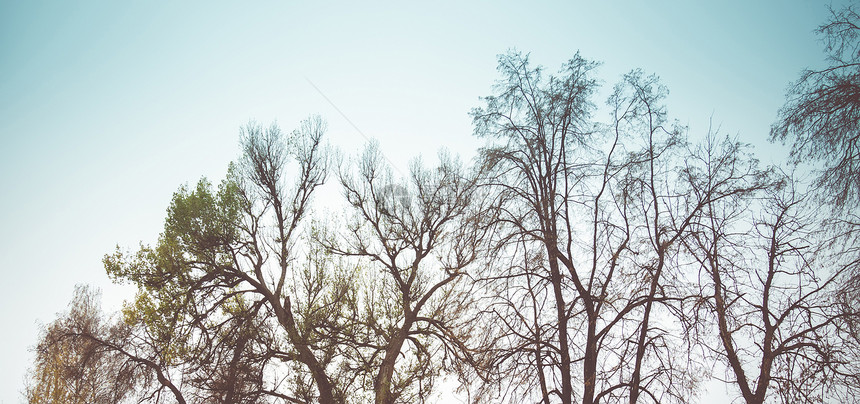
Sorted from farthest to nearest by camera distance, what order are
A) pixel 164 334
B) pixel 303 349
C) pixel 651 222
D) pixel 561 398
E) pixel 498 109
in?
1. pixel 303 349
2. pixel 164 334
3. pixel 498 109
4. pixel 651 222
5. pixel 561 398

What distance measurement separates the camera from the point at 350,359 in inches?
511

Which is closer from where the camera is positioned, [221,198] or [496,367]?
[496,367]

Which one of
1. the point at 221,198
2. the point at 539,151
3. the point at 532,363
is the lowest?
the point at 532,363

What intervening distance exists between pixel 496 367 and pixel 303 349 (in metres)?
7.19

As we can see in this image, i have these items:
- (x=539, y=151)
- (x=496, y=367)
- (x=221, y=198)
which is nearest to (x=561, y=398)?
(x=496, y=367)

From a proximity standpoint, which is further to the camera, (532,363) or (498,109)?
(498,109)

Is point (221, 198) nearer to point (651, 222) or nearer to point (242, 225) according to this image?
point (242, 225)

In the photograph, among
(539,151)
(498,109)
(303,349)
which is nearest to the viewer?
(539,151)

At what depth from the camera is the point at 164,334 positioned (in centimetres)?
1107

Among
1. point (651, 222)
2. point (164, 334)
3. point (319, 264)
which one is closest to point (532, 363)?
point (651, 222)

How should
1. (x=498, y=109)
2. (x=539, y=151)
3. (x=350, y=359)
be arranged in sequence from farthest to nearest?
(x=350, y=359)
(x=498, y=109)
(x=539, y=151)

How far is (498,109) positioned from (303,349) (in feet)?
28.4

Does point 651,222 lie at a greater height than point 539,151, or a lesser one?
lesser

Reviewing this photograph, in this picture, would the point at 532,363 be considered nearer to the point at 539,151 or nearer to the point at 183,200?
the point at 539,151
